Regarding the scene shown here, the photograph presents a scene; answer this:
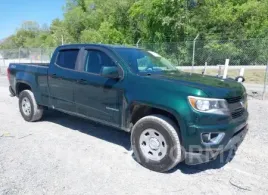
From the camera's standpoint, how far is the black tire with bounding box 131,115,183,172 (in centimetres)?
352

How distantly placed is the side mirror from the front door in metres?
0.09

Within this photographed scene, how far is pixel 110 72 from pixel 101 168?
147cm

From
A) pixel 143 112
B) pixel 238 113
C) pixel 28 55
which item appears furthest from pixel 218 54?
pixel 28 55

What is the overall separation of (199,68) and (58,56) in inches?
435

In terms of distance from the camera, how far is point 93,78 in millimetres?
4457

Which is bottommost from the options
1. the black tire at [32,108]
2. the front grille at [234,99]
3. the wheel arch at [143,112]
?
the black tire at [32,108]

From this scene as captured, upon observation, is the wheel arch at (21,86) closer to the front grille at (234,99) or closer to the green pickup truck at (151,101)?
the green pickup truck at (151,101)

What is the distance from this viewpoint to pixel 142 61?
14.9 ft

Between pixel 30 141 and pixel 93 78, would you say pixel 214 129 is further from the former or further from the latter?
pixel 30 141

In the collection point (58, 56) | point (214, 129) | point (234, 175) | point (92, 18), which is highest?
point (92, 18)

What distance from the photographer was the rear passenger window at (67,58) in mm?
5027

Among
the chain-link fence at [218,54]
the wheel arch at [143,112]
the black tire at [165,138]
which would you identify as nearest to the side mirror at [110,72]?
the wheel arch at [143,112]

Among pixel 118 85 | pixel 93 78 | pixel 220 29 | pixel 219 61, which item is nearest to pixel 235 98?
pixel 118 85

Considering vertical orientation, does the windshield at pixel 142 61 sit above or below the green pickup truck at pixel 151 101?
above
